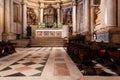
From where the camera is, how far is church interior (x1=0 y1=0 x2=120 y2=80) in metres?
4.49

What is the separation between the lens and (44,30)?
20469mm

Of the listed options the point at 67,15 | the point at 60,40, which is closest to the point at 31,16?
the point at 67,15

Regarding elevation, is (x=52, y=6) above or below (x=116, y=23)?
above

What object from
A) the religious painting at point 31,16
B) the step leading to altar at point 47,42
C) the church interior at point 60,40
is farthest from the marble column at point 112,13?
the religious painting at point 31,16

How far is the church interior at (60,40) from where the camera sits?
449 cm

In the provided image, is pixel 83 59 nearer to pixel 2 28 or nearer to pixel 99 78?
pixel 99 78

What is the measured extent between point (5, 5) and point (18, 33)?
210 inches

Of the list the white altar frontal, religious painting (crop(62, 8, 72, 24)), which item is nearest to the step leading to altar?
the white altar frontal

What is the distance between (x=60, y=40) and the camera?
18.4m

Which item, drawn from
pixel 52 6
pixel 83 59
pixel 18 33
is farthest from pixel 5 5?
pixel 83 59

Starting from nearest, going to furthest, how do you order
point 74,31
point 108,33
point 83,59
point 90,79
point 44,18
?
point 90,79 → point 83,59 → point 108,33 → point 74,31 → point 44,18

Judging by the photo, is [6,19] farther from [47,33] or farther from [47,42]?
[47,33]

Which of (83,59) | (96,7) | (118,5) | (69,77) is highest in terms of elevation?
(96,7)

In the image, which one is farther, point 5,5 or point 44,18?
point 44,18
